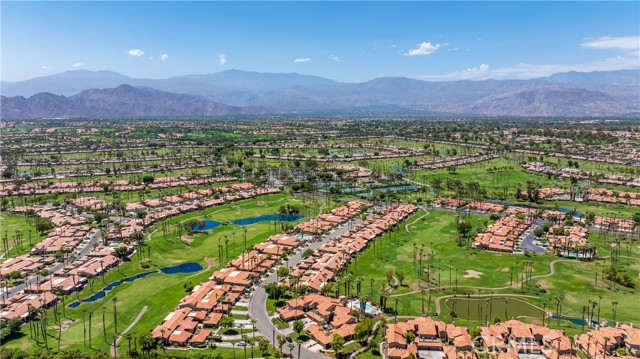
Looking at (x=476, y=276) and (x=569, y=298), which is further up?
(x=476, y=276)

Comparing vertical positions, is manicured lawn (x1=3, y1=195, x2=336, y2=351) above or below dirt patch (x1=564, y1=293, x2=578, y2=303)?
above

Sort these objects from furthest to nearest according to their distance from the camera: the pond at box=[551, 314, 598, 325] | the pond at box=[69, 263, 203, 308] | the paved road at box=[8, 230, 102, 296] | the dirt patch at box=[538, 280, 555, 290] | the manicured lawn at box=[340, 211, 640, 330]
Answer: the dirt patch at box=[538, 280, 555, 290], the paved road at box=[8, 230, 102, 296], the pond at box=[69, 263, 203, 308], the manicured lawn at box=[340, 211, 640, 330], the pond at box=[551, 314, 598, 325]

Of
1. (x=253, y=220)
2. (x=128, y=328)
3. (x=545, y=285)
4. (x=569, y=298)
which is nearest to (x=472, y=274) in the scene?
(x=545, y=285)

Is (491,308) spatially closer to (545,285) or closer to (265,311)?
(545,285)

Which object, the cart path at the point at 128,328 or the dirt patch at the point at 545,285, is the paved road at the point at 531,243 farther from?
the cart path at the point at 128,328

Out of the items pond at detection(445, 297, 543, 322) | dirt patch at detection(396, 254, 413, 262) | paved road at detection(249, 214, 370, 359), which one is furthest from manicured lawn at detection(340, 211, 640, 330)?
paved road at detection(249, 214, 370, 359)

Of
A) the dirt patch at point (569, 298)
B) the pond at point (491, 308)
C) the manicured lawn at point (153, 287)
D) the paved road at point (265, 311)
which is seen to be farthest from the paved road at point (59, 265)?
the dirt patch at point (569, 298)

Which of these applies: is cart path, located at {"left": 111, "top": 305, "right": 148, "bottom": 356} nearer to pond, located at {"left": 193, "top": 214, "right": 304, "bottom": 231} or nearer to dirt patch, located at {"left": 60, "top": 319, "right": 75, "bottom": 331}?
dirt patch, located at {"left": 60, "top": 319, "right": 75, "bottom": 331}

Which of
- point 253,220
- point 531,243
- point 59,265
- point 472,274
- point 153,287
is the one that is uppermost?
point 253,220

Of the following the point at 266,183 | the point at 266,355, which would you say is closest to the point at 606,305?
the point at 266,355

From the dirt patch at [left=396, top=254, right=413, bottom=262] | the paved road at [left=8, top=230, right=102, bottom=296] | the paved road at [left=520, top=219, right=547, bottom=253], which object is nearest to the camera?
the paved road at [left=8, top=230, right=102, bottom=296]
